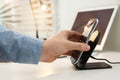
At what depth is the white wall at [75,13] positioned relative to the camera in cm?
133

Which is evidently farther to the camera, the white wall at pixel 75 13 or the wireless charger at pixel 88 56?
the white wall at pixel 75 13

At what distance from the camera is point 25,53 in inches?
29.6

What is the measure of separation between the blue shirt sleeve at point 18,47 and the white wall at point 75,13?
686mm

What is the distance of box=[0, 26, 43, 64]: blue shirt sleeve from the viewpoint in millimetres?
729

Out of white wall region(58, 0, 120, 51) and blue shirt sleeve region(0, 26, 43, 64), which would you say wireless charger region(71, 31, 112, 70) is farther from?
white wall region(58, 0, 120, 51)

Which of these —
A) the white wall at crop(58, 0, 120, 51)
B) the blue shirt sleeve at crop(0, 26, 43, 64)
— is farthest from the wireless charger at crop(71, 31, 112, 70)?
the white wall at crop(58, 0, 120, 51)

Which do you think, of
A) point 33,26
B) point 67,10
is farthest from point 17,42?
point 33,26

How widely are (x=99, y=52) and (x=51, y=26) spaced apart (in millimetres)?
715

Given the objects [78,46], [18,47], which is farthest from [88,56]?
[18,47]

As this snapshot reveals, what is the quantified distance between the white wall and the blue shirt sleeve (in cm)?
69

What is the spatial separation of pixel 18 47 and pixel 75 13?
36.1 inches

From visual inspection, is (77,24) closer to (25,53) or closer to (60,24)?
(60,24)

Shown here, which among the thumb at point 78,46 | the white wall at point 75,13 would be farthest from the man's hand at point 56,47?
the white wall at point 75,13

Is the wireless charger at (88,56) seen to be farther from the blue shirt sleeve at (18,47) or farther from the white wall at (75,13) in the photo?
the white wall at (75,13)
